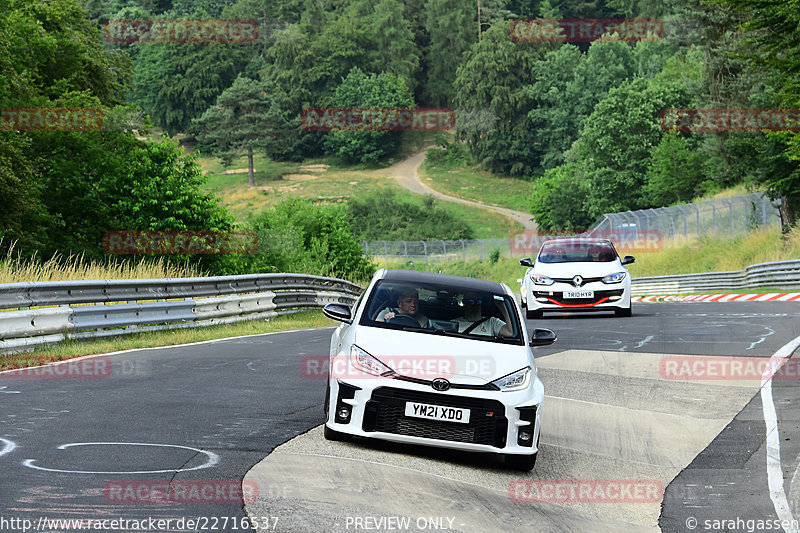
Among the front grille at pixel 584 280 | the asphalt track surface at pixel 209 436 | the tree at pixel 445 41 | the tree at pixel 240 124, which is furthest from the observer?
the tree at pixel 445 41

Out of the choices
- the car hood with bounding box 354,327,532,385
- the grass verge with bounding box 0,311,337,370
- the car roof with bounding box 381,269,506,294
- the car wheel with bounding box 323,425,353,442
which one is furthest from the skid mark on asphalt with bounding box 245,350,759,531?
the grass verge with bounding box 0,311,337,370

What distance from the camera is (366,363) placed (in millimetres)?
7812

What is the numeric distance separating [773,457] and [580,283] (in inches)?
528

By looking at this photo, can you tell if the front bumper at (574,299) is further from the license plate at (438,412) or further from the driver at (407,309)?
the license plate at (438,412)

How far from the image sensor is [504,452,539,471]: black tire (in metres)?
7.62

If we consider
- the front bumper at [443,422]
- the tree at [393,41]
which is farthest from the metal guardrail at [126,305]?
the tree at [393,41]

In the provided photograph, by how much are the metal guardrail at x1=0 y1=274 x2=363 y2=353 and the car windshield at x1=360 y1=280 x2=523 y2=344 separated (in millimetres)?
6334

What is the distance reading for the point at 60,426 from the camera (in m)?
7.98

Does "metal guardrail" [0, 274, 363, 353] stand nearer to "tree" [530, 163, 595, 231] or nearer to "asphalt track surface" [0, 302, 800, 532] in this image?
"asphalt track surface" [0, 302, 800, 532]

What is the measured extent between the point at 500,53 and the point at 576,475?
132 metres

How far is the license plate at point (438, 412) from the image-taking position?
7.50m

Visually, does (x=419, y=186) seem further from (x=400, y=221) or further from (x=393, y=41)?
(x=393, y=41)

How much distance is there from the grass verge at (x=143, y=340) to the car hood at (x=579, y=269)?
5.71 m

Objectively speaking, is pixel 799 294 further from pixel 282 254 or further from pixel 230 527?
pixel 230 527
